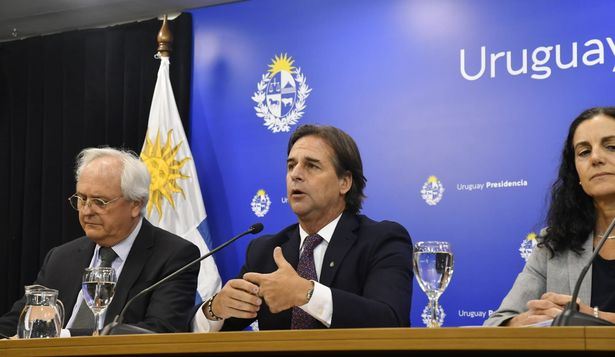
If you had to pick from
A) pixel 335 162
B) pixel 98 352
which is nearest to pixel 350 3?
pixel 335 162

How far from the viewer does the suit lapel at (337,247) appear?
2.93m

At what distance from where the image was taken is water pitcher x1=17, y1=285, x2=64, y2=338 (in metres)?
2.32

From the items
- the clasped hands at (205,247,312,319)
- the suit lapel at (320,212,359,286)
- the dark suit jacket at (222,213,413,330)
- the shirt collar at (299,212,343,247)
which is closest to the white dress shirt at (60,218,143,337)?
the dark suit jacket at (222,213,413,330)

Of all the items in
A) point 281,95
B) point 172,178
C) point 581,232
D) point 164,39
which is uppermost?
point 164,39

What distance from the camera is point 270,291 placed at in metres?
2.43

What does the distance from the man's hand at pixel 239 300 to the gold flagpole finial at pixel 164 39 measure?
10.9 feet

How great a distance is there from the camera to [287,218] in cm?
539

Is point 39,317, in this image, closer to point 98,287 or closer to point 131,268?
point 98,287

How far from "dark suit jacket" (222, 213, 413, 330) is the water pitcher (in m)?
0.67

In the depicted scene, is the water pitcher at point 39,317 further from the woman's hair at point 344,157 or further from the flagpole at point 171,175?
the flagpole at point 171,175

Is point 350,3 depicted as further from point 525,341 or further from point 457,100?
point 525,341

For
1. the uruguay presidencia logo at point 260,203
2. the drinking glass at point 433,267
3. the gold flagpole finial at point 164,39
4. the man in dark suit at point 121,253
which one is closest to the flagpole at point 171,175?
the gold flagpole finial at point 164,39

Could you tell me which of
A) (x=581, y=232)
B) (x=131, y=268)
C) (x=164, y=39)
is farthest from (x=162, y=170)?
(x=581, y=232)

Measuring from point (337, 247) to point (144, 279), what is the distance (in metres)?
0.83
